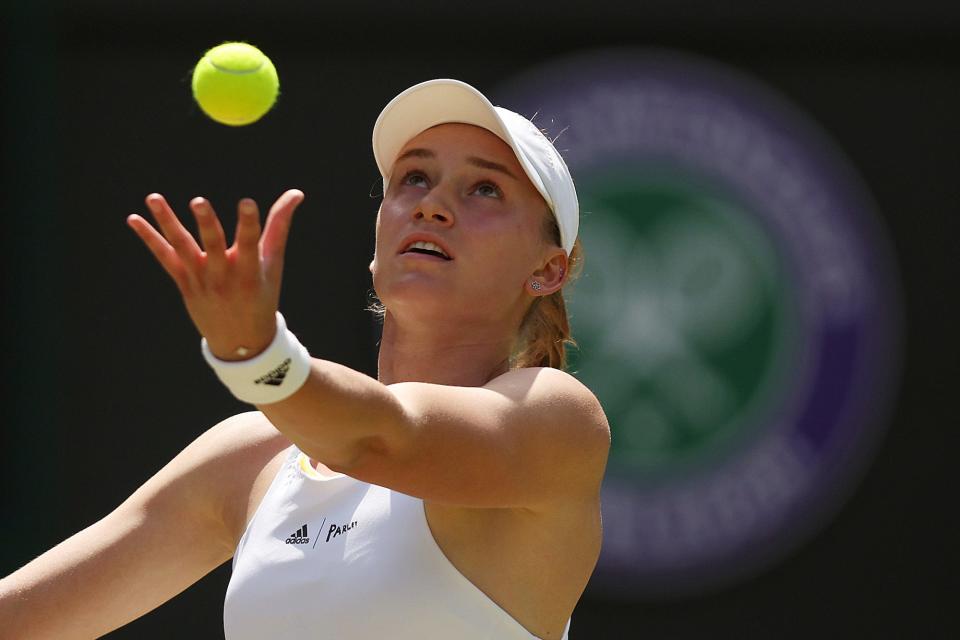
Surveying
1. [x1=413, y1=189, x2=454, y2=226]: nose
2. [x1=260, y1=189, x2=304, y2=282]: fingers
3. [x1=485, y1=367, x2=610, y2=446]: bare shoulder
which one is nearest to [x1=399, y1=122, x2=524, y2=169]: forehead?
[x1=413, y1=189, x2=454, y2=226]: nose

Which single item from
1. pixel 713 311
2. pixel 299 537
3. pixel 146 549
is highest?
pixel 713 311

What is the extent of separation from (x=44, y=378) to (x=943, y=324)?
2.72 meters

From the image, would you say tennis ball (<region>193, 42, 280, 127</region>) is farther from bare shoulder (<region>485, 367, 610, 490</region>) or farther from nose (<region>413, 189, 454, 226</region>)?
bare shoulder (<region>485, 367, 610, 490</region>)

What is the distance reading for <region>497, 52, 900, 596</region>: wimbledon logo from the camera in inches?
167

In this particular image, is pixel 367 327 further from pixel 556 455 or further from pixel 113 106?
pixel 556 455

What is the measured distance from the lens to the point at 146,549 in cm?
225

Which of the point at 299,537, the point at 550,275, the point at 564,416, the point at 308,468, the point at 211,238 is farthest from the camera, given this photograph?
the point at 550,275

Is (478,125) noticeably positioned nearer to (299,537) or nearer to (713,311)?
(299,537)

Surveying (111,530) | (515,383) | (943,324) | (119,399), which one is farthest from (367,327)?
(515,383)

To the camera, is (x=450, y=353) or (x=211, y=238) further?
(x=450, y=353)

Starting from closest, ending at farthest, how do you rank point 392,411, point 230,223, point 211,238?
point 211,238
point 392,411
point 230,223

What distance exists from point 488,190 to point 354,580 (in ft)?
2.08

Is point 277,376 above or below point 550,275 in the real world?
below

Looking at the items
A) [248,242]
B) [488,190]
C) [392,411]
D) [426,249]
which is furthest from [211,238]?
[488,190]
